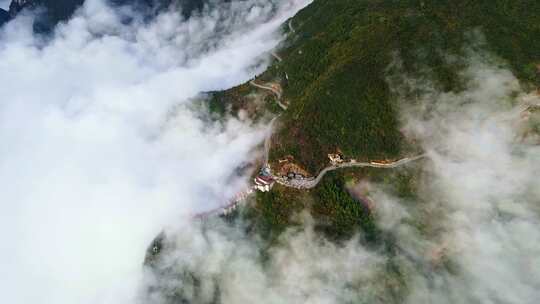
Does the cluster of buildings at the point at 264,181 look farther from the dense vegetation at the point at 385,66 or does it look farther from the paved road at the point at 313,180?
the dense vegetation at the point at 385,66

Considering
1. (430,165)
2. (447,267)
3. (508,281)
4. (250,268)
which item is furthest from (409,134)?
(250,268)

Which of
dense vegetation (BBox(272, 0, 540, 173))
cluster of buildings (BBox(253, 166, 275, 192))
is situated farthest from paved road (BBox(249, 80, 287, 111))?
cluster of buildings (BBox(253, 166, 275, 192))

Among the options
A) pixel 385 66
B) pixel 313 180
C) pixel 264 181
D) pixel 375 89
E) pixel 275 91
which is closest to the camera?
pixel 313 180

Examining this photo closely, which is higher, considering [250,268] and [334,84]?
[334,84]

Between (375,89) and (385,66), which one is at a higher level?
(385,66)

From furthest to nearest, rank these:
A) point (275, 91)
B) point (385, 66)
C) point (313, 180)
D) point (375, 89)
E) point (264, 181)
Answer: point (275, 91)
point (385, 66)
point (375, 89)
point (264, 181)
point (313, 180)

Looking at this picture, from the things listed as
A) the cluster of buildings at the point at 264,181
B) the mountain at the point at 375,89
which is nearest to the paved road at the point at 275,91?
the mountain at the point at 375,89

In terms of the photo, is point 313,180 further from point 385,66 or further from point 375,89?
point 385,66

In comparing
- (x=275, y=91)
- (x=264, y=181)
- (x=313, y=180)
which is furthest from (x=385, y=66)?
(x=264, y=181)

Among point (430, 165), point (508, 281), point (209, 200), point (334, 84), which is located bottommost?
point (508, 281)

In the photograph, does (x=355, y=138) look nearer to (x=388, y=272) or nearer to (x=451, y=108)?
(x=451, y=108)

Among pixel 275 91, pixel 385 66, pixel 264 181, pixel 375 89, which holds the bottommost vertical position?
pixel 264 181
